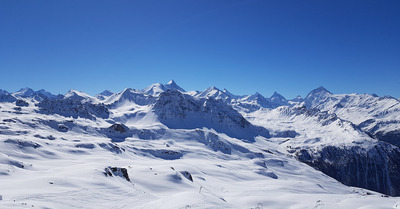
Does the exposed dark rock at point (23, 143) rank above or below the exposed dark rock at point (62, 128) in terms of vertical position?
below

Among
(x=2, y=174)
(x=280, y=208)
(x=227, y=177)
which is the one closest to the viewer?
(x=2, y=174)

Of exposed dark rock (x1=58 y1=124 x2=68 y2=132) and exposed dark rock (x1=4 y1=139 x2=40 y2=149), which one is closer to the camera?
exposed dark rock (x1=4 y1=139 x2=40 y2=149)

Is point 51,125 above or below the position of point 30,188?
above

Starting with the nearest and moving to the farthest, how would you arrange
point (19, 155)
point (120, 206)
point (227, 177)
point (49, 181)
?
point (120, 206)
point (49, 181)
point (19, 155)
point (227, 177)

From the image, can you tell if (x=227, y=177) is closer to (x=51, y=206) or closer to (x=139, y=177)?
(x=139, y=177)

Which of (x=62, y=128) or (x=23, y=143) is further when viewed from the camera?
(x=62, y=128)

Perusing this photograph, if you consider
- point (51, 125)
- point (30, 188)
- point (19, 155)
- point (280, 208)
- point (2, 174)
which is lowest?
point (280, 208)

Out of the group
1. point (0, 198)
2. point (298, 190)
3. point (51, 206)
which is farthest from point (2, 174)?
point (298, 190)

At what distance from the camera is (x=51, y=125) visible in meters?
179

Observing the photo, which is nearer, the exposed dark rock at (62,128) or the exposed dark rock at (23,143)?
the exposed dark rock at (23,143)

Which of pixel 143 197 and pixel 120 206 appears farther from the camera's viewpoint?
pixel 143 197

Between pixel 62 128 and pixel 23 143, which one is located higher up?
pixel 62 128

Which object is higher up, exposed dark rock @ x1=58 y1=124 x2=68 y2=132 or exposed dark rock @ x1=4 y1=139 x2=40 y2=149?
exposed dark rock @ x1=58 y1=124 x2=68 y2=132

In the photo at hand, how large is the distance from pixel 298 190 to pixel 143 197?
65258 mm
